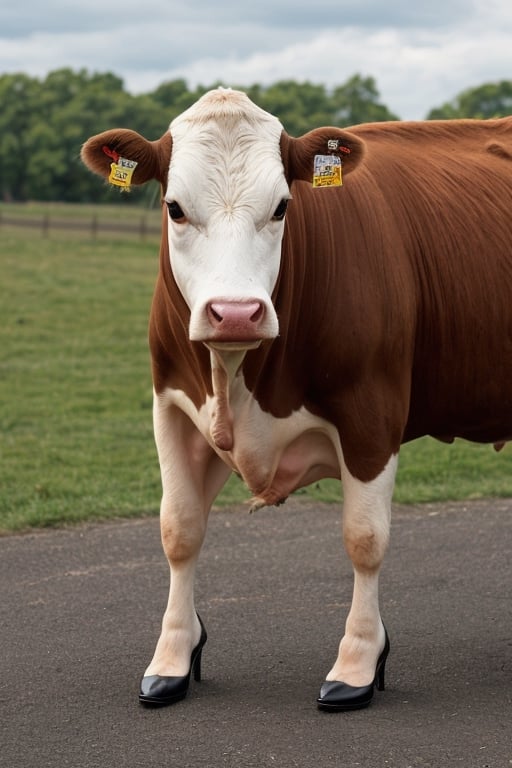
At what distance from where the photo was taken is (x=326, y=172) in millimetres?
4281

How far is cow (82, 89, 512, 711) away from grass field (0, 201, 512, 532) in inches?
45.2

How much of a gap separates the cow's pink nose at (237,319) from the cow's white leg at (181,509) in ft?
3.36

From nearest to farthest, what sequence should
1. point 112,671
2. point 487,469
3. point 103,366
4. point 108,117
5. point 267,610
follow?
1. point 112,671
2. point 267,610
3. point 487,469
4. point 103,366
5. point 108,117

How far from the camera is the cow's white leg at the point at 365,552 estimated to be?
4473 millimetres

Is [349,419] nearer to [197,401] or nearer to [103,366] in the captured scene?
[197,401]

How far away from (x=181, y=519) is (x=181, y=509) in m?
0.04

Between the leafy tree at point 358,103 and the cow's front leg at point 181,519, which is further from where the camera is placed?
the leafy tree at point 358,103

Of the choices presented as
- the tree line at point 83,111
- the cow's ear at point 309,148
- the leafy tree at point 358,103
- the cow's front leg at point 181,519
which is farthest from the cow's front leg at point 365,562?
the leafy tree at point 358,103

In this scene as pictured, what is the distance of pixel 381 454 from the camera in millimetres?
4438

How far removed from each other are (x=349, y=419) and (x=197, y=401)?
1.89ft

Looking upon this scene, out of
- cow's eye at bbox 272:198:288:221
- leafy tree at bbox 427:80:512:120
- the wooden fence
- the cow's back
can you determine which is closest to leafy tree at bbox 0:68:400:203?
leafy tree at bbox 427:80:512:120

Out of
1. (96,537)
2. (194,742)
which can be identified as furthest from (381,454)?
(96,537)

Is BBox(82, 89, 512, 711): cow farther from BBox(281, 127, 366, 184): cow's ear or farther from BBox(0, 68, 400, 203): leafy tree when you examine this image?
BBox(0, 68, 400, 203): leafy tree

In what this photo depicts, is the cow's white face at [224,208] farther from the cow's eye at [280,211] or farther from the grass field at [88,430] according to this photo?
the grass field at [88,430]
